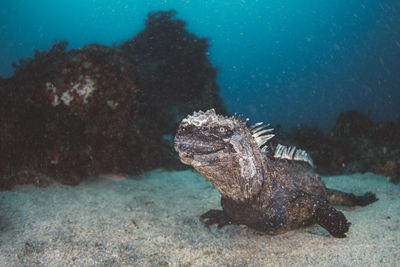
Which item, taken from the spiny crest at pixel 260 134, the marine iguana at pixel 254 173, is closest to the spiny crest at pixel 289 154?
the marine iguana at pixel 254 173

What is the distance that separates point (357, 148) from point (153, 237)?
8083mm

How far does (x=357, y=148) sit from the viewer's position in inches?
314

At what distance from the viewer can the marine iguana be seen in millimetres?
2268

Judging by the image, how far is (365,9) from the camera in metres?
59.2

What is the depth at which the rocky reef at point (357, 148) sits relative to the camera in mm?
6624

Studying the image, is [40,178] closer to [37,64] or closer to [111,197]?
[111,197]

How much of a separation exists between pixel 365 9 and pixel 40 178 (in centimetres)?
8056

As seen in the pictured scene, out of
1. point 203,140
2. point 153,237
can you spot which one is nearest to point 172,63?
point 153,237

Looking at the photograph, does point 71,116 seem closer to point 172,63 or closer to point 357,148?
point 172,63

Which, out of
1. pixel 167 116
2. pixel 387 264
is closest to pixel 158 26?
pixel 167 116

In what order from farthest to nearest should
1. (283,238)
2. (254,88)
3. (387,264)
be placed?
(254,88) < (283,238) < (387,264)

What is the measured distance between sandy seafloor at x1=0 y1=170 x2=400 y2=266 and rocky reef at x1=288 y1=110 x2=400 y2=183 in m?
2.59

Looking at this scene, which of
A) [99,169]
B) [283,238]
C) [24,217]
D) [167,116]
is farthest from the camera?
[167,116]

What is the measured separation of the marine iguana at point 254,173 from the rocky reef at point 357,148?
13.6 ft
